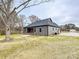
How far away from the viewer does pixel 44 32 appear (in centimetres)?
3102

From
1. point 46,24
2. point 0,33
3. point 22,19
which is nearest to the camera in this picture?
point 46,24

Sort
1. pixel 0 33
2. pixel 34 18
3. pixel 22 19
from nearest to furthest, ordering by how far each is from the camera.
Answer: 1. pixel 0 33
2. pixel 22 19
3. pixel 34 18

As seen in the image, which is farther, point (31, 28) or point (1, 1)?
point (31, 28)

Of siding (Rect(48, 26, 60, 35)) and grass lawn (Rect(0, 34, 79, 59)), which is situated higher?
siding (Rect(48, 26, 60, 35))

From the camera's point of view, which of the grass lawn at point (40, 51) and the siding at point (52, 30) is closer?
the grass lawn at point (40, 51)

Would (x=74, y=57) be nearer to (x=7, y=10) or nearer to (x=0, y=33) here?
(x=7, y=10)

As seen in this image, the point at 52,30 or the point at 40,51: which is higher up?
the point at 52,30

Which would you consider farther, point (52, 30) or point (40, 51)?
point (52, 30)

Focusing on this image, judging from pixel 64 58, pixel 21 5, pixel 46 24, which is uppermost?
pixel 21 5

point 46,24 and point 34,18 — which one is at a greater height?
point 34,18

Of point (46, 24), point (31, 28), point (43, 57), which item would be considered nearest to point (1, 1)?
point (43, 57)

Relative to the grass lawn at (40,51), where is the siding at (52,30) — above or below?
above

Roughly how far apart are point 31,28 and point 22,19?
40.0 feet

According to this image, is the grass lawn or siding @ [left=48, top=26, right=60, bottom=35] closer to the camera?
the grass lawn
